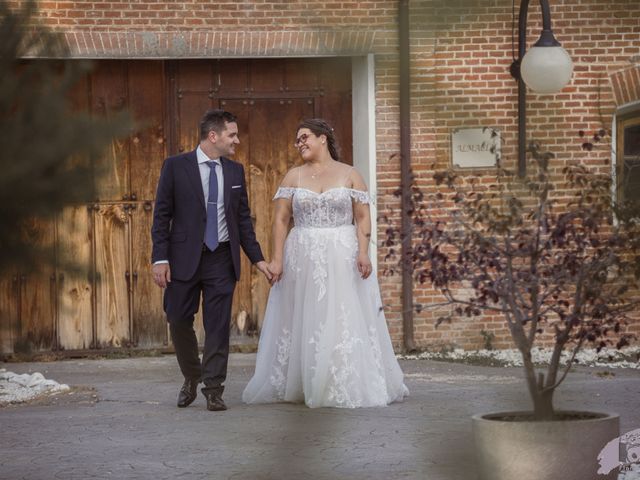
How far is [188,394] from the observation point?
6.51 meters

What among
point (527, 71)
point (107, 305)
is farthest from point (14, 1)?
point (107, 305)

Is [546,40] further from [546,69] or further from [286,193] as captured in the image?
[286,193]

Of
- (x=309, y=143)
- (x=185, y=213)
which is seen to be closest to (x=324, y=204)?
(x=309, y=143)

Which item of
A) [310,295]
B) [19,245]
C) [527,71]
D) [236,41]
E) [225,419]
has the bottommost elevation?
[225,419]

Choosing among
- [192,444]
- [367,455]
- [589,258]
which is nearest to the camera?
[589,258]

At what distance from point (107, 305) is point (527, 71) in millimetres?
9128

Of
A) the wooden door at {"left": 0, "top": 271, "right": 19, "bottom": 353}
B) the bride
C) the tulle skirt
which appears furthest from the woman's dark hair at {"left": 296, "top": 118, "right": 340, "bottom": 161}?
the wooden door at {"left": 0, "top": 271, "right": 19, "bottom": 353}

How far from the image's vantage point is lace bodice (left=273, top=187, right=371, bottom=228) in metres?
6.61

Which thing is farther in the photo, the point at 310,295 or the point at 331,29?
the point at 310,295

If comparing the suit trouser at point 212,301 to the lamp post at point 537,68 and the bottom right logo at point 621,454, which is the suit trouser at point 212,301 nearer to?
the bottom right logo at point 621,454

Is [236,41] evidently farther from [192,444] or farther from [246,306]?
[192,444]

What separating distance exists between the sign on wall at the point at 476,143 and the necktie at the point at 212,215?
5.33m

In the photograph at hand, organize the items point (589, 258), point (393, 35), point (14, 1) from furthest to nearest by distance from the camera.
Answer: point (589, 258) → point (393, 35) → point (14, 1)

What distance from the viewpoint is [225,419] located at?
5930 millimetres
